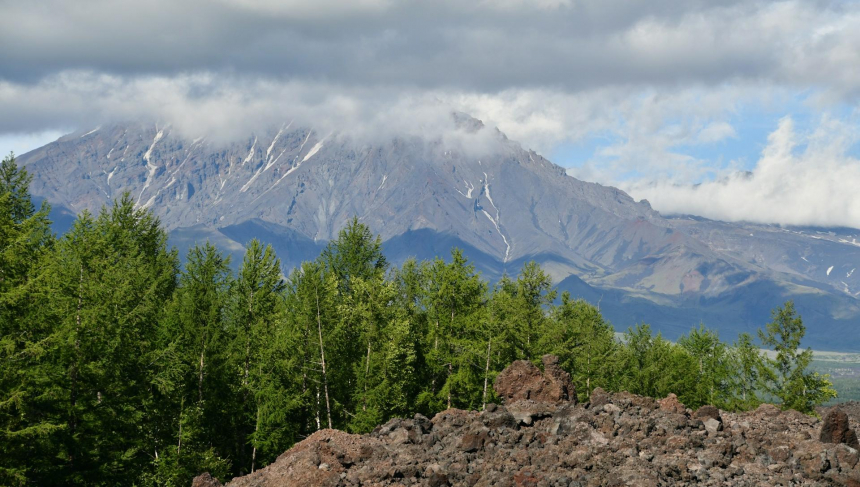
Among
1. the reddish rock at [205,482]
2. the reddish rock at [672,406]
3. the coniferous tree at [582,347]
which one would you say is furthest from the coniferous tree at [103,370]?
the coniferous tree at [582,347]

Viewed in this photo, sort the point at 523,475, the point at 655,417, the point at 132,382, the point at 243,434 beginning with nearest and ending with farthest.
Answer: the point at 523,475 → the point at 655,417 → the point at 132,382 → the point at 243,434

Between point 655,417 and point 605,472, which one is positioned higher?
point 655,417

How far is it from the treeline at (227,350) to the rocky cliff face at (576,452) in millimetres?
8517

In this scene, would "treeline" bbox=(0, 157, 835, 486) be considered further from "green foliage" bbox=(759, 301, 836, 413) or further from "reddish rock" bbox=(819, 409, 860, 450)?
"reddish rock" bbox=(819, 409, 860, 450)

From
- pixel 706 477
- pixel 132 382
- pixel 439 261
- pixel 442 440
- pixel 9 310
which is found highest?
pixel 439 261

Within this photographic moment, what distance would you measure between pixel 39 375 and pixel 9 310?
10.0ft

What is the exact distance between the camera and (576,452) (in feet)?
87.0

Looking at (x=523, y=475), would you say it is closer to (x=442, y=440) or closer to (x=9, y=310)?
(x=442, y=440)

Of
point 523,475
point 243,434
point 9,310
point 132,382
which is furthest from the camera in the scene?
point 243,434

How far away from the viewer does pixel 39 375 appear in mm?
29656

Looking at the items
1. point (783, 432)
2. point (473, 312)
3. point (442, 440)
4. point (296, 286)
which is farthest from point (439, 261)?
point (783, 432)

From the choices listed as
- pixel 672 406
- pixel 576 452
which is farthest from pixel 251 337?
pixel 672 406

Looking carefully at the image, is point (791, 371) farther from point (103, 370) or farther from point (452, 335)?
point (103, 370)

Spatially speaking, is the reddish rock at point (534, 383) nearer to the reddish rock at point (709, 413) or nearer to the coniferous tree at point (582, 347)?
the coniferous tree at point (582, 347)
